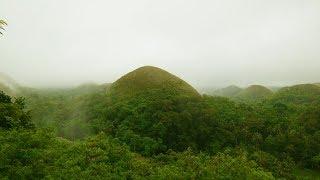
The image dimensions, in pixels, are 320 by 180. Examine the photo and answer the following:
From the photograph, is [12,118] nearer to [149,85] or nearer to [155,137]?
[155,137]

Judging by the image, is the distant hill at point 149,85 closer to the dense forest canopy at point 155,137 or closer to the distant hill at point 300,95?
the dense forest canopy at point 155,137

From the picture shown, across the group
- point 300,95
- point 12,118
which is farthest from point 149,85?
point 300,95

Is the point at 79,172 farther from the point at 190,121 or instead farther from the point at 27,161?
the point at 190,121

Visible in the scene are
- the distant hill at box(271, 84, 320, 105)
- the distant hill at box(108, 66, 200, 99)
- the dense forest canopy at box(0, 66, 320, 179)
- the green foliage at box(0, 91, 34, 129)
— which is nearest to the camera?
the dense forest canopy at box(0, 66, 320, 179)

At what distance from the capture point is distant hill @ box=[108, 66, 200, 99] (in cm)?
6600

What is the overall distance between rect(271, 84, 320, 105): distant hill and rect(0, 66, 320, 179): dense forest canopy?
3278 centimetres

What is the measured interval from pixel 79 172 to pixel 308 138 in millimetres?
32450

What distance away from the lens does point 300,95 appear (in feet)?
348

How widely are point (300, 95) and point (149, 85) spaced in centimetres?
5197

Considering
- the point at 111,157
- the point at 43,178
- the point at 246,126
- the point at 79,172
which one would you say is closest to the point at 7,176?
the point at 43,178

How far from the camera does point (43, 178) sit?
2811cm

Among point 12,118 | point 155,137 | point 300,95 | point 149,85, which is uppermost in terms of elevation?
point 149,85

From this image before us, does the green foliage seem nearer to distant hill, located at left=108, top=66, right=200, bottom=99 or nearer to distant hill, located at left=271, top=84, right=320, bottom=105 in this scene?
distant hill, located at left=108, top=66, right=200, bottom=99

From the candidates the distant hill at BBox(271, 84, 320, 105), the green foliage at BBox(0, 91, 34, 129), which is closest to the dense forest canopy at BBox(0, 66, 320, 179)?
the green foliage at BBox(0, 91, 34, 129)
